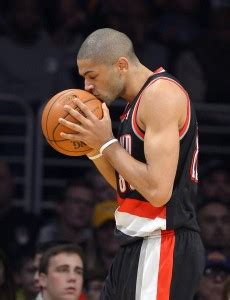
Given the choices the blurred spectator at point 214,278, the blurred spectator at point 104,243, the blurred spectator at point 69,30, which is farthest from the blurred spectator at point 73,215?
the blurred spectator at point 69,30

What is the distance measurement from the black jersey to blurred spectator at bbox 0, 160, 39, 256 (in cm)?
388

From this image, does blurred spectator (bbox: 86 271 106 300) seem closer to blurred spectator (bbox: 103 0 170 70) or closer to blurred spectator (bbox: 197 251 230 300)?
blurred spectator (bbox: 197 251 230 300)

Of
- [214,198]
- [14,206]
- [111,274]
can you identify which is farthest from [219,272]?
[111,274]

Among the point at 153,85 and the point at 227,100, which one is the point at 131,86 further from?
the point at 227,100

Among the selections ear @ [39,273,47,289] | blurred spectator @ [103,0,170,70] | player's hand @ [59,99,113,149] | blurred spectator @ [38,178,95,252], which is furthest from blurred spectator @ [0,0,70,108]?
player's hand @ [59,99,113,149]

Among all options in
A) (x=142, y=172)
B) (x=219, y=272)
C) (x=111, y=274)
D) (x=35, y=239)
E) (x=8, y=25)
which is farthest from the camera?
(x=8, y=25)

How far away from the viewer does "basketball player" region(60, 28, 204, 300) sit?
5.94m

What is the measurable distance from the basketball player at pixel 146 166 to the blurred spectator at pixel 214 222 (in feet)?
12.8

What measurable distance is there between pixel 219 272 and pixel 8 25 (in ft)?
11.6

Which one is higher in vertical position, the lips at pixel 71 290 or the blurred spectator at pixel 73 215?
the blurred spectator at pixel 73 215

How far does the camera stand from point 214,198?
408 inches

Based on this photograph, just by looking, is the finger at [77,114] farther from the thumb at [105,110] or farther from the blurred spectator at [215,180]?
the blurred spectator at [215,180]

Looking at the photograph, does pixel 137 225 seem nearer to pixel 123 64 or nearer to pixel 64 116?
pixel 64 116

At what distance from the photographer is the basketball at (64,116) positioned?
6.13 meters
